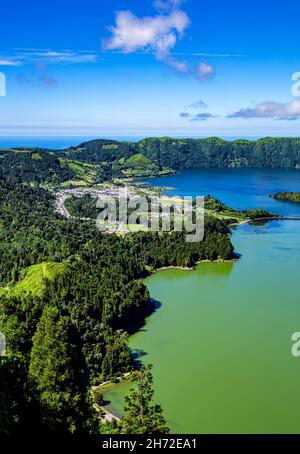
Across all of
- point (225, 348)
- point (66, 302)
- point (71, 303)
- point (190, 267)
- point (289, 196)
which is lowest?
point (225, 348)

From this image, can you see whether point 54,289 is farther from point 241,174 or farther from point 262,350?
point 241,174

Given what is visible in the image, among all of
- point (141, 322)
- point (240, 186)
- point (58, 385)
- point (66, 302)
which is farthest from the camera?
point (240, 186)

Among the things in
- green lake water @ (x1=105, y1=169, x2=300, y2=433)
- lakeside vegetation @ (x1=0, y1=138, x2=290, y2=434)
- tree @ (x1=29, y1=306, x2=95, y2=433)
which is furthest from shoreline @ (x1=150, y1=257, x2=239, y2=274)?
tree @ (x1=29, y1=306, x2=95, y2=433)

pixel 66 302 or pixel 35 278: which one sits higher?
pixel 35 278

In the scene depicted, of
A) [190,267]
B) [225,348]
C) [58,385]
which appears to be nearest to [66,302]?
[225,348]

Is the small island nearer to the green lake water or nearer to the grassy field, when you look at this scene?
the green lake water

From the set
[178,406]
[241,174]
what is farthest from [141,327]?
[241,174]

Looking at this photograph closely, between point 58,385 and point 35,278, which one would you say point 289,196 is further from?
point 58,385
